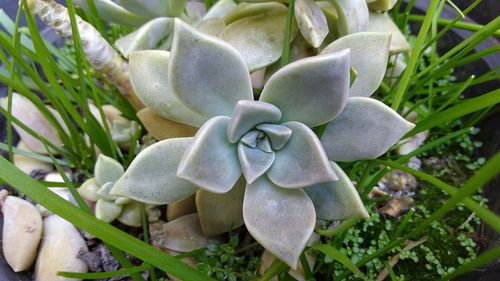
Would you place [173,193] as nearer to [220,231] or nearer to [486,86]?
[220,231]

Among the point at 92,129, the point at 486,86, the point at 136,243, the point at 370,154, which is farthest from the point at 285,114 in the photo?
the point at 486,86

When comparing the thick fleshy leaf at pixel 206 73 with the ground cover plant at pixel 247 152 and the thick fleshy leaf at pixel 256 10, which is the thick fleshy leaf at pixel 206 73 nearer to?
the ground cover plant at pixel 247 152

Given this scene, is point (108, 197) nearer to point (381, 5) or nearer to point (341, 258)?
point (341, 258)

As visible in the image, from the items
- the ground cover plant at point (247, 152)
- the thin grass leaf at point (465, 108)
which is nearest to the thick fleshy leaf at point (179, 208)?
the ground cover plant at point (247, 152)

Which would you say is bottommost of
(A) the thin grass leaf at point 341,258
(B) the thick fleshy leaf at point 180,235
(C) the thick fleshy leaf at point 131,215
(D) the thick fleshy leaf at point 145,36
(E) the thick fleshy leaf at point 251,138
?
(B) the thick fleshy leaf at point 180,235

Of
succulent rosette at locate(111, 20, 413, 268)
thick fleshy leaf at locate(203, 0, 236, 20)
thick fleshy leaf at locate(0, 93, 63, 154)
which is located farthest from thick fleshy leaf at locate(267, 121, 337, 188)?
thick fleshy leaf at locate(0, 93, 63, 154)

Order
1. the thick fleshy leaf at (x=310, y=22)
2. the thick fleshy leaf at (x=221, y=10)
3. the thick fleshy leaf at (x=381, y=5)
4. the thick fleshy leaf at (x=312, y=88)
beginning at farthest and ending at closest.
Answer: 1. the thick fleshy leaf at (x=221, y=10)
2. the thick fleshy leaf at (x=381, y=5)
3. the thick fleshy leaf at (x=310, y=22)
4. the thick fleshy leaf at (x=312, y=88)

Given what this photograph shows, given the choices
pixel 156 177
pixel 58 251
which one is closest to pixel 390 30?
pixel 156 177

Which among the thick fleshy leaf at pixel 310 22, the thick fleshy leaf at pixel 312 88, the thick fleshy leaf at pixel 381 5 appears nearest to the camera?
the thick fleshy leaf at pixel 312 88
